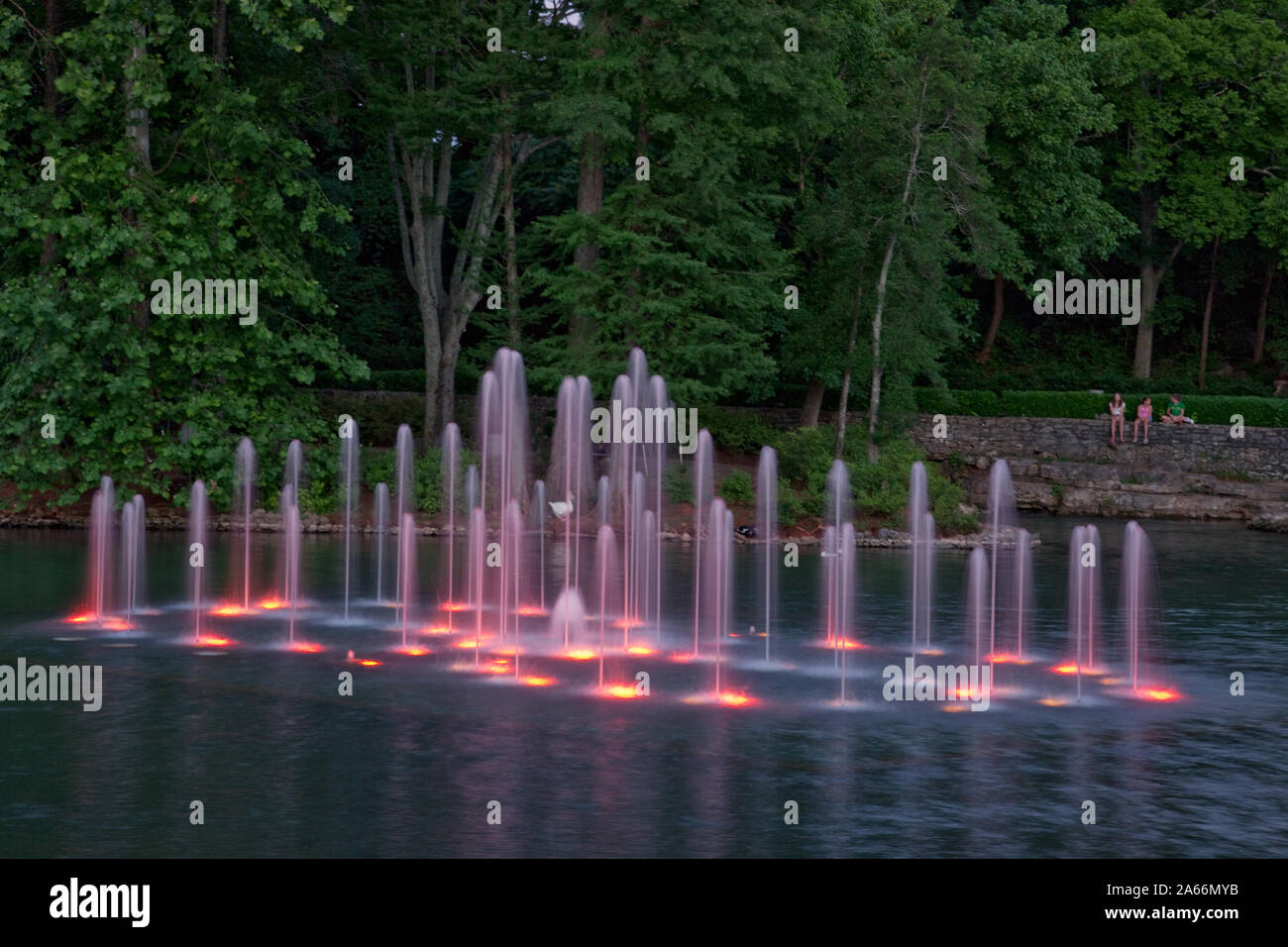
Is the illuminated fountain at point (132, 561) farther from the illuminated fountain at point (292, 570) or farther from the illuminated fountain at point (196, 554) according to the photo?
the illuminated fountain at point (292, 570)

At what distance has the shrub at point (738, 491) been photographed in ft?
133

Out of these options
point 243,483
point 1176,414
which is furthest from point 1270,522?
point 243,483

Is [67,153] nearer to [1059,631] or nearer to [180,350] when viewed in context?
[180,350]

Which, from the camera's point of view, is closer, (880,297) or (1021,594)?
(1021,594)

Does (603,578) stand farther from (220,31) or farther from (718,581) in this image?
(220,31)

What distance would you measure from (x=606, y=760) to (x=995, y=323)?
4670cm

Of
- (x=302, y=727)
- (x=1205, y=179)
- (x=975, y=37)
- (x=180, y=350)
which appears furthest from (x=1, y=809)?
(x=1205, y=179)

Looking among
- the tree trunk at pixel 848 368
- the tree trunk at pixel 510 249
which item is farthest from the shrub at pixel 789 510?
the tree trunk at pixel 510 249

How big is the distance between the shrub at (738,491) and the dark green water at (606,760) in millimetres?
17238

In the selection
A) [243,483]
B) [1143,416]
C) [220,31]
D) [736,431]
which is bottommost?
[243,483]

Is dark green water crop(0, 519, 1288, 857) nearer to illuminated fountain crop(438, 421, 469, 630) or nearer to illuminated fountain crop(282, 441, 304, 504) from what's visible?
illuminated fountain crop(438, 421, 469, 630)

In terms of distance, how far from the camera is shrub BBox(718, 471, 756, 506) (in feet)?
133

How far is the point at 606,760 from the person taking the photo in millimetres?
15094
